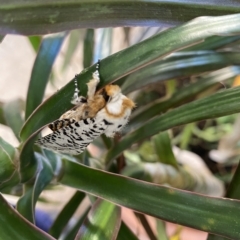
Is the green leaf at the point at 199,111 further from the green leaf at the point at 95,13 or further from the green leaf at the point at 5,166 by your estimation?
the green leaf at the point at 5,166

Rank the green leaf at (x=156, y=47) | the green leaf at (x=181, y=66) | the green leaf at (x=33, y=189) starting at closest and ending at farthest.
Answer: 1. the green leaf at (x=156, y=47)
2. the green leaf at (x=33, y=189)
3. the green leaf at (x=181, y=66)

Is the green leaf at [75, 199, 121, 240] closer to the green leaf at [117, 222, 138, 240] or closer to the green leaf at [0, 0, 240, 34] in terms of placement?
the green leaf at [117, 222, 138, 240]

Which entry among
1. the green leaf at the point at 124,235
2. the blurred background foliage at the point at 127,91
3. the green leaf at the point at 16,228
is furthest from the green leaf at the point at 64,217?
the green leaf at the point at 16,228

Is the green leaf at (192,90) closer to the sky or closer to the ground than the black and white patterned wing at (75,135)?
closer to the sky

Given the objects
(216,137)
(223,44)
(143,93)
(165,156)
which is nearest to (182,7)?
(223,44)

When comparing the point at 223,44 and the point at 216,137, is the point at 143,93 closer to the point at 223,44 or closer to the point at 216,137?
the point at 216,137
